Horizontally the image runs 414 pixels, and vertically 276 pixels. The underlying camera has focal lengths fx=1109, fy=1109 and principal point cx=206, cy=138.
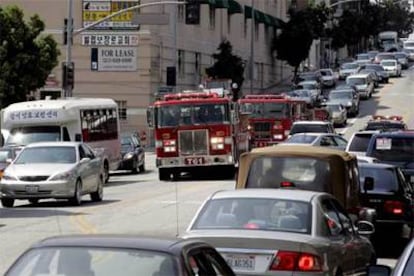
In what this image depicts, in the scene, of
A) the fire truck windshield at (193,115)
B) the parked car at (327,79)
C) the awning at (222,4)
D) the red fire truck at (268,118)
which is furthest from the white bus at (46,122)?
the parked car at (327,79)

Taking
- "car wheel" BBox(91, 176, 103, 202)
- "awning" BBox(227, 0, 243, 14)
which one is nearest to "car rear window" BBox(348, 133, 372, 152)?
"car wheel" BBox(91, 176, 103, 202)

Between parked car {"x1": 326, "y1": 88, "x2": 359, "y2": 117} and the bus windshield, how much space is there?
121ft

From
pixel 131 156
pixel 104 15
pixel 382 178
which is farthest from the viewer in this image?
pixel 104 15

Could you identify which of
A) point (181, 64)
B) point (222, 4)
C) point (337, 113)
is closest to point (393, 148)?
point (337, 113)

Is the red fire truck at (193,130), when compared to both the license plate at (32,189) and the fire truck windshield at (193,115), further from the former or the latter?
the license plate at (32,189)

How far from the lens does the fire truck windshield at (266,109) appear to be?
1928 inches

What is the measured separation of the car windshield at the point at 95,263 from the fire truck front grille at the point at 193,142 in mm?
29808

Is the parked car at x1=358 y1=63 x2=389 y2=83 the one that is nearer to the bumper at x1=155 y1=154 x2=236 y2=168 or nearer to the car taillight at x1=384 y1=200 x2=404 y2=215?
the bumper at x1=155 y1=154 x2=236 y2=168

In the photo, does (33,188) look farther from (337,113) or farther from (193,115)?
(337,113)

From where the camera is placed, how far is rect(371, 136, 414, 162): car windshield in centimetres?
2516

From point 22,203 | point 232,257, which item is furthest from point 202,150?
point 232,257

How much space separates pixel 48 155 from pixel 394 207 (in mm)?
11585

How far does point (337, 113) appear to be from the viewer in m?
67.2

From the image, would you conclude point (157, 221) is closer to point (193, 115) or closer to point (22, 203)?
point (22, 203)
